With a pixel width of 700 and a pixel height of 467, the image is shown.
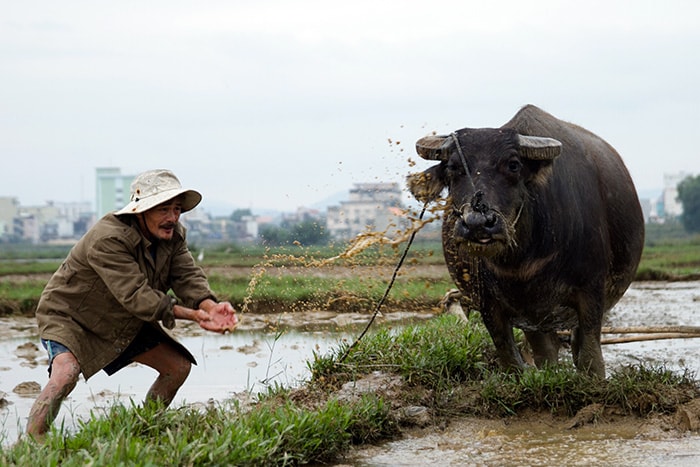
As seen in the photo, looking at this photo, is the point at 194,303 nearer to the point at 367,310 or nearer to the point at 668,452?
the point at 668,452

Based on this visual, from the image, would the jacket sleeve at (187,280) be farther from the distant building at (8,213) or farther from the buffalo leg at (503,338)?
the distant building at (8,213)

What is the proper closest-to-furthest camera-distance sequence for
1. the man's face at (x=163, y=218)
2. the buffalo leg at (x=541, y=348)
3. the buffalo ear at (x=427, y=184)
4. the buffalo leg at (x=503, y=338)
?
the man's face at (x=163, y=218) < the buffalo ear at (x=427, y=184) < the buffalo leg at (x=503, y=338) < the buffalo leg at (x=541, y=348)

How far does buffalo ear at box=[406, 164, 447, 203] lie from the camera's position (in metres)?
5.37

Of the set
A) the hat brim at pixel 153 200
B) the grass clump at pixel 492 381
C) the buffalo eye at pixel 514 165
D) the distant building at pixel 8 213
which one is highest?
the buffalo eye at pixel 514 165

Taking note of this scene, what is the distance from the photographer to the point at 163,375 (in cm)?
486

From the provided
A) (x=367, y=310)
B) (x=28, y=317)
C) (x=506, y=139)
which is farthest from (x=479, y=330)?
(x=28, y=317)

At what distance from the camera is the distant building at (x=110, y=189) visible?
518 ft

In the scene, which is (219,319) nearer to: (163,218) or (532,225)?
(163,218)

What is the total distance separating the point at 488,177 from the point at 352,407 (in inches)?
56.7

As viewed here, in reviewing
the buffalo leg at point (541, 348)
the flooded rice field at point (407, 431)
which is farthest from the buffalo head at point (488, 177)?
the buffalo leg at point (541, 348)

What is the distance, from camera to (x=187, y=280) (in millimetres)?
4871

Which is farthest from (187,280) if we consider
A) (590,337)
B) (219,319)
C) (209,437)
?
(590,337)

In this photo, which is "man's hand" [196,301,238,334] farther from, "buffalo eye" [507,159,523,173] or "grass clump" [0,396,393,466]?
"buffalo eye" [507,159,523,173]

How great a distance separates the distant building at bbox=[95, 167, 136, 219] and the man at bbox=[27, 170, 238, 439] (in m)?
154
